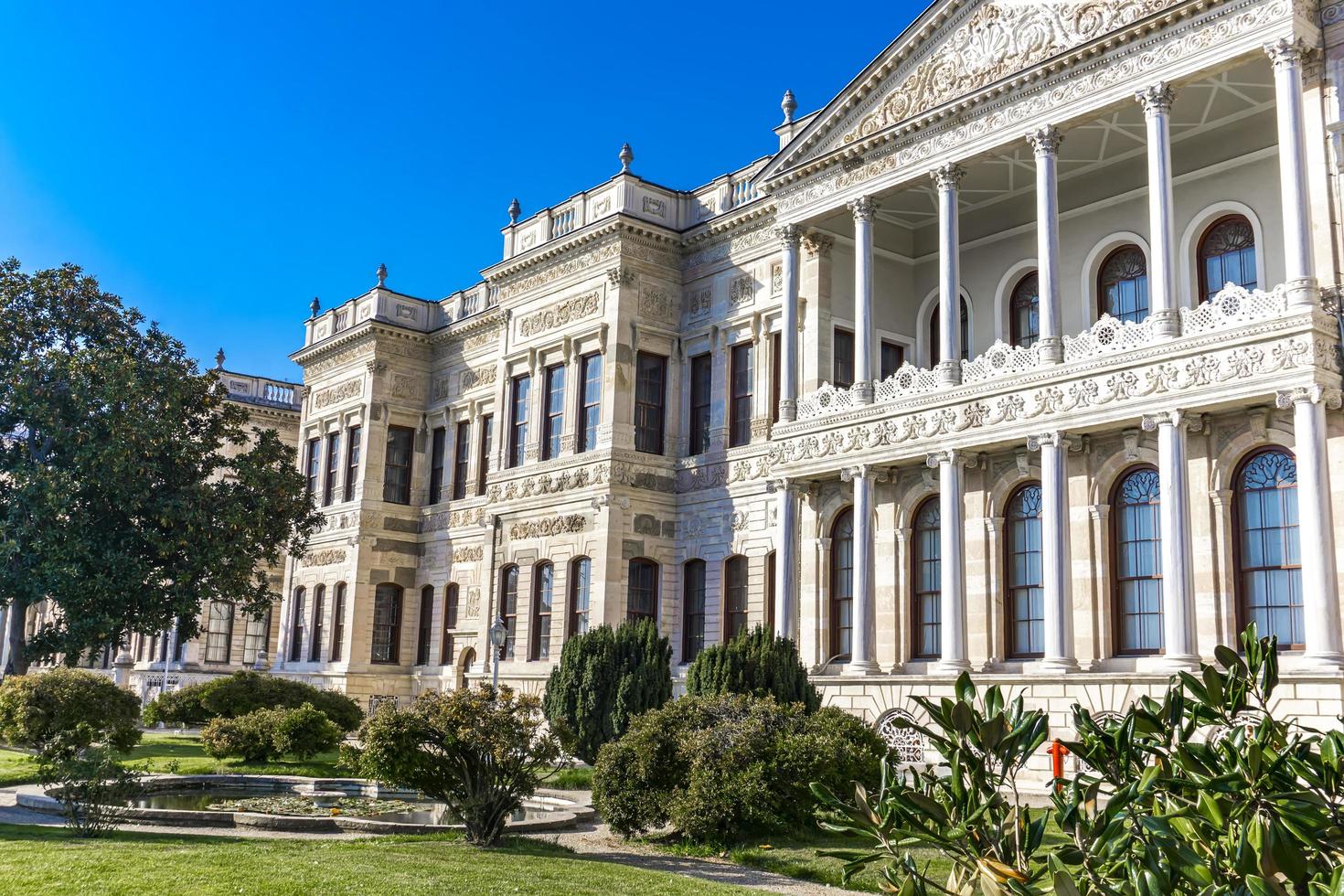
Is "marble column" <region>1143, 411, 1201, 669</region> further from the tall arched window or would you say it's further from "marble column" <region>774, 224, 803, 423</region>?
"marble column" <region>774, 224, 803, 423</region>

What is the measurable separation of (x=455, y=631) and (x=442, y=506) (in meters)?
4.53

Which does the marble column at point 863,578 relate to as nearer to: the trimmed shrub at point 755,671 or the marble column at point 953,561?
the marble column at point 953,561

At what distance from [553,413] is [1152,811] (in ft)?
92.2

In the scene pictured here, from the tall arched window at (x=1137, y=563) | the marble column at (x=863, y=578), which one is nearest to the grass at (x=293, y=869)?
the marble column at (x=863, y=578)

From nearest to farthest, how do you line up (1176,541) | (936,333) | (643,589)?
(1176,541), (936,333), (643,589)

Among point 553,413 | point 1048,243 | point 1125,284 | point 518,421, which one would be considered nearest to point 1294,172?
point 1048,243

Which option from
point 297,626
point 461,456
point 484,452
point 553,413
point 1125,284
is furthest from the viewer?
point 297,626

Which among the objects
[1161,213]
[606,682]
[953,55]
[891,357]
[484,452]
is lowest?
A: [606,682]

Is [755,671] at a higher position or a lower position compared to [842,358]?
lower

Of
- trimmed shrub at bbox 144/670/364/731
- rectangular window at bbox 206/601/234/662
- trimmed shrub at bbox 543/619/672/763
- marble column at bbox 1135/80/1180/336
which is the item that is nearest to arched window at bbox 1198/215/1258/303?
marble column at bbox 1135/80/1180/336

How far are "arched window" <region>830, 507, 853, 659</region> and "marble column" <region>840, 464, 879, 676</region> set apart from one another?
1.04m

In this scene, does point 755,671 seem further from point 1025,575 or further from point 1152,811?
point 1152,811

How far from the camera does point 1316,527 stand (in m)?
16.6

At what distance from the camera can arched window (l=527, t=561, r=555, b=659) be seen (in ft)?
102
